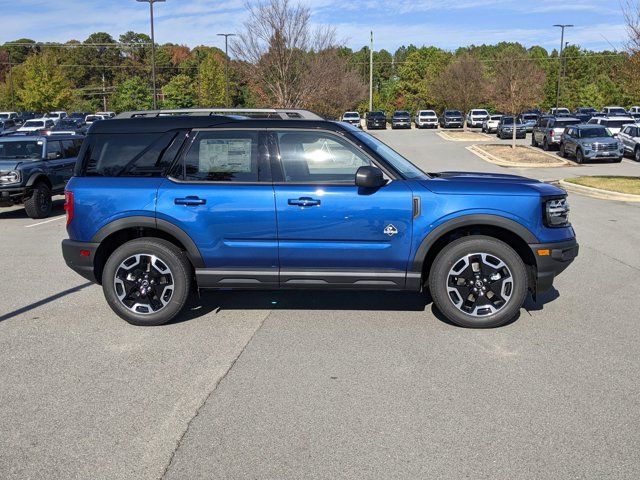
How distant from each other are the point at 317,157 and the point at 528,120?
45.2m

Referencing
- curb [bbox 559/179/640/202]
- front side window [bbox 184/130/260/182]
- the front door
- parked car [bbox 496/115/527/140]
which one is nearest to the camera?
the front door

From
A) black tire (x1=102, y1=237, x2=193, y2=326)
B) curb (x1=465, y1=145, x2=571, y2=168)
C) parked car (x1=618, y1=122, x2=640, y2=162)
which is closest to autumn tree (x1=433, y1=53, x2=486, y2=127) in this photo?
curb (x1=465, y1=145, x2=571, y2=168)

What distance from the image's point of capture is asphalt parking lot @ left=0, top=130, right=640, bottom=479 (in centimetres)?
345

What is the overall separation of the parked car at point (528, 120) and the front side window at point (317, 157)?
42.1 m

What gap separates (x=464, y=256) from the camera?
219 inches

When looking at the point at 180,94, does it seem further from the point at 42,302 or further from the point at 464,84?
the point at 42,302

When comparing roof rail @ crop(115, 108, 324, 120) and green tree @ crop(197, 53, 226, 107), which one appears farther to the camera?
green tree @ crop(197, 53, 226, 107)

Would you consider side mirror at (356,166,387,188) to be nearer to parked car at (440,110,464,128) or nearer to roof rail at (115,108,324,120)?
roof rail at (115,108,324,120)

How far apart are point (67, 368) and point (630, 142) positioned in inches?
1083

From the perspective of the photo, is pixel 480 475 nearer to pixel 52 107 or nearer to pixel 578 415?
pixel 578 415

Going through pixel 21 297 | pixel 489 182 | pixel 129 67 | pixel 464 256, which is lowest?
pixel 21 297

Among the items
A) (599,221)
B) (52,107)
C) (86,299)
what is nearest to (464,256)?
(86,299)

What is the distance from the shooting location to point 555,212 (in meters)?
5.68

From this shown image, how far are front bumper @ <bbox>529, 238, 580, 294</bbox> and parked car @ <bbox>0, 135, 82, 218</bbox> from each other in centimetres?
1119
